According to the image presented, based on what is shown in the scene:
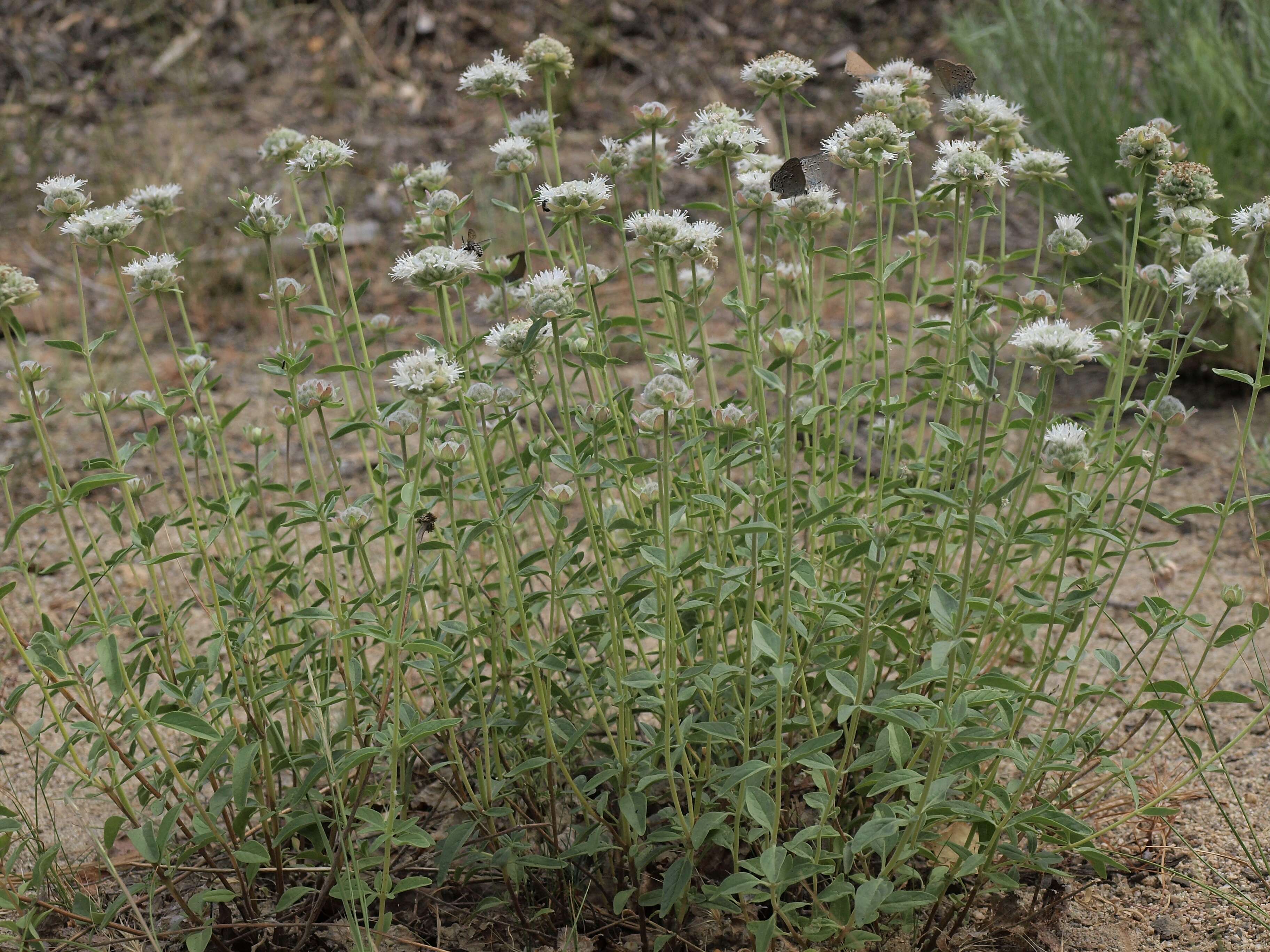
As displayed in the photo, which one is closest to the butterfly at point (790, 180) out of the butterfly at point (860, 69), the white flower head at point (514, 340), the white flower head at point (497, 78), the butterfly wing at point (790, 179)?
the butterfly wing at point (790, 179)

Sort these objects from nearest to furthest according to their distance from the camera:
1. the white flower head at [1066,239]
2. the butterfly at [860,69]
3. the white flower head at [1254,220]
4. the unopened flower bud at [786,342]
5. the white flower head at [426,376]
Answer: the unopened flower bud at [786,342], the white flower head at [426,376], the white flower head at [1254,220], the white flower head at [1066,239], the butterfly at [860,69]

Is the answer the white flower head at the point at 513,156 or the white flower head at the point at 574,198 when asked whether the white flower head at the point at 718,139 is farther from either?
the white flower head at the point at 513,156

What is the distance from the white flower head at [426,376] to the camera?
1618 millimetres

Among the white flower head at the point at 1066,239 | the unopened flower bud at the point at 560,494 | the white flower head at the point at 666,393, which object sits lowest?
the unopened flower bud at the point at 560,494

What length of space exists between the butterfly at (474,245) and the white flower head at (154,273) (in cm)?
51

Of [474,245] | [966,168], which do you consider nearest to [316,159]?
[474,245]

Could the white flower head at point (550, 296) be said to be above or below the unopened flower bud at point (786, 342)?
above

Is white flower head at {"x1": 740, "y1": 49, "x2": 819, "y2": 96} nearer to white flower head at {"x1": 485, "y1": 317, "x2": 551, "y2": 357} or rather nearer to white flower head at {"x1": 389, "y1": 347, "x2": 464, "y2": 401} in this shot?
white flower head at {"x1": 485, "y1": 317, "x2": 551, "y2": 357}

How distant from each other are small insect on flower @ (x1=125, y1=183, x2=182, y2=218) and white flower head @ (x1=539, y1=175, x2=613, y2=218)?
0.78 metres

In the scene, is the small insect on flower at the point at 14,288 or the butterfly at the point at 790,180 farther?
the butterfly at the point at 790,180

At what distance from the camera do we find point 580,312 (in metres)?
1.89

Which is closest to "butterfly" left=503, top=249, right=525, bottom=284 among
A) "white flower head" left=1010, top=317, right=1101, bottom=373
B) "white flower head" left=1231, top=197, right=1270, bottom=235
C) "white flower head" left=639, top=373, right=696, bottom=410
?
"white flower head" left=639, top=373, right=696, bottom=410

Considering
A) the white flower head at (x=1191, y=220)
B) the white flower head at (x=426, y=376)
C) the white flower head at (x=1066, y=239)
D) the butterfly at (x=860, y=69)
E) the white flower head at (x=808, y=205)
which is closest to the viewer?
the white flower head at (x=426, y=376)

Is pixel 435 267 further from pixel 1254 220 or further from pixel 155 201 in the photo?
pixel 1254 220
